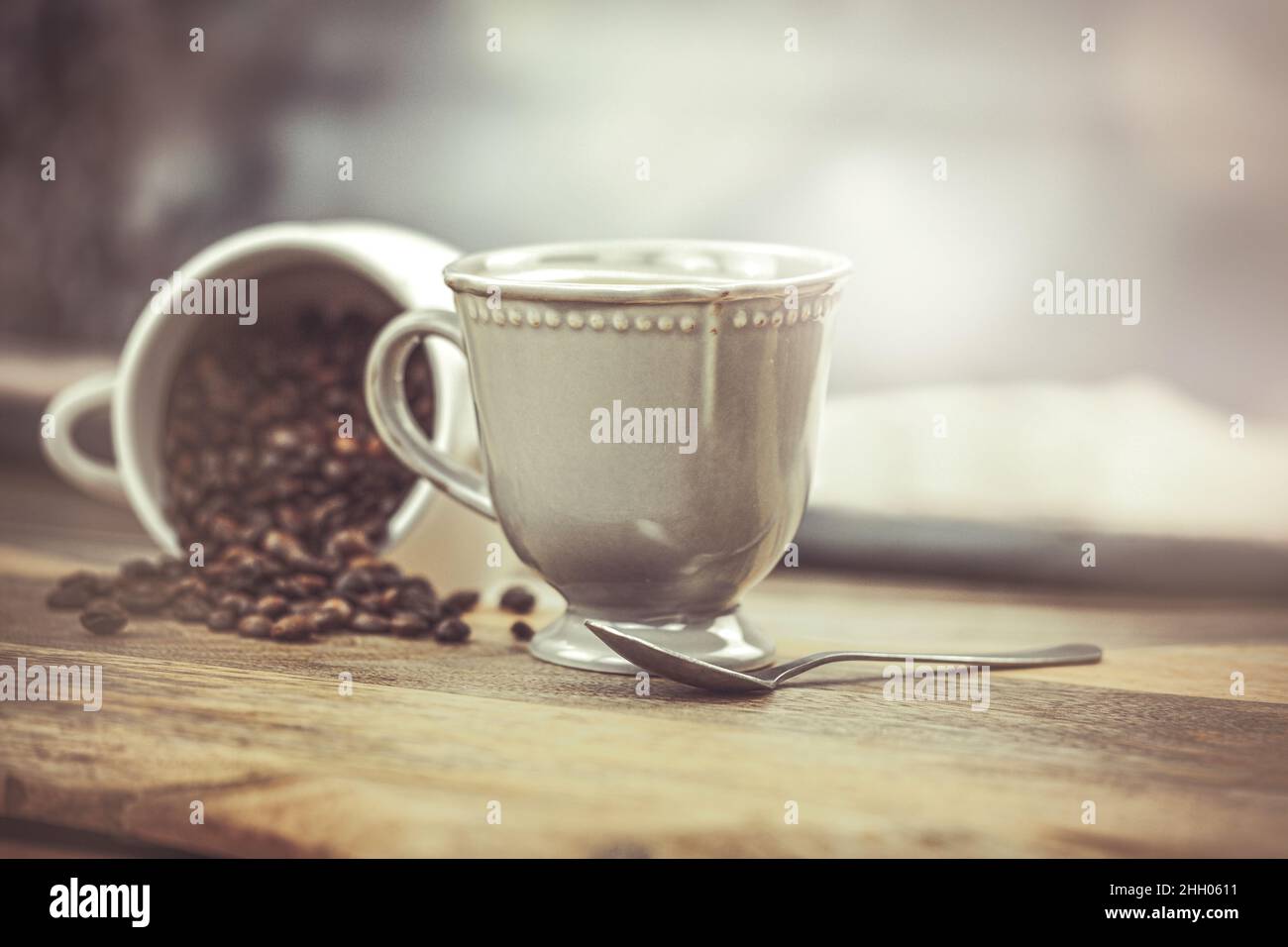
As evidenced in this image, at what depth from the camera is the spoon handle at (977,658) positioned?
83 cm

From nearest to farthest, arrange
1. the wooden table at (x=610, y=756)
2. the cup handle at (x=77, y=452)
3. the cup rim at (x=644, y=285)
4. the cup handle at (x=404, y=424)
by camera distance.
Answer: the wooden table at (x=610, y=756) < the cup rim at (x=644, y=285) < the cup handle at (x=404, y=424) < the cup handle at (x=77, y=452)

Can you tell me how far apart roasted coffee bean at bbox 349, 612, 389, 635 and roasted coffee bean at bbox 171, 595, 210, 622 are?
0.35 ft

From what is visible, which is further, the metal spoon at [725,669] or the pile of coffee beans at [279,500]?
the pile of coffee beans at [279,500]

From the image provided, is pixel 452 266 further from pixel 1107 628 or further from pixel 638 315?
pixel 1107 628

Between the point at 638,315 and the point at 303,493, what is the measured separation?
37 cm

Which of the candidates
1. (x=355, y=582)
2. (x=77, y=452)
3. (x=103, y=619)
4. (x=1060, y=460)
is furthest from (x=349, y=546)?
(x=1060, y=460)

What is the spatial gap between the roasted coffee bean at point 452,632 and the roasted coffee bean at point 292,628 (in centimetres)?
8

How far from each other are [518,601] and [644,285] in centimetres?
27

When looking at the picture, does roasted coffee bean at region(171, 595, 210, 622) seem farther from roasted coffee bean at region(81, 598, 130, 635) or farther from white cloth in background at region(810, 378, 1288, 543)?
white cloth in background at region(810, 378, 1288, 543)

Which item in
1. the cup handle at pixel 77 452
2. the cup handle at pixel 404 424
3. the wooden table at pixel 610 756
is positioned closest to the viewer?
the wooden table at pixel 610 756

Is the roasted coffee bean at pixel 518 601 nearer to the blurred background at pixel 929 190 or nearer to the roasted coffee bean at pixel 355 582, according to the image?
the roasted coffee bean at pixel 355 582

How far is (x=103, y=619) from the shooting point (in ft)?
3.03

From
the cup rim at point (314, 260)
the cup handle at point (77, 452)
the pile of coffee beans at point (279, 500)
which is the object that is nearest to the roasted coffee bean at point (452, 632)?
the pile of coffee beans at point (279, 500)

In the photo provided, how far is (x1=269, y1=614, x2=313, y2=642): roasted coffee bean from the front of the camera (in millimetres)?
915
